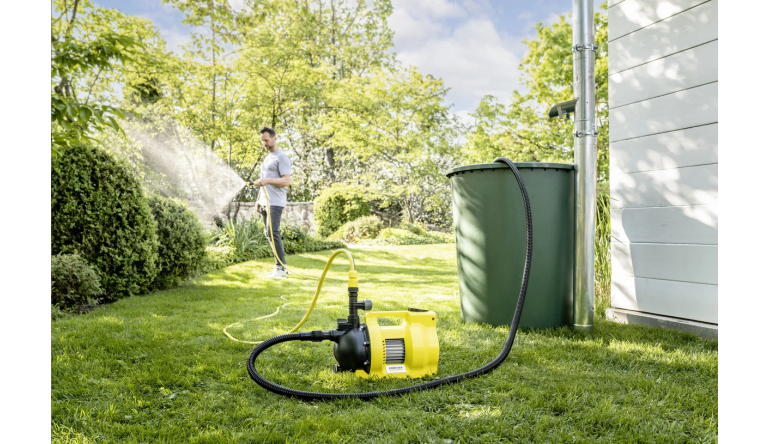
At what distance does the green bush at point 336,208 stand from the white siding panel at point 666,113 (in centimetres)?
701

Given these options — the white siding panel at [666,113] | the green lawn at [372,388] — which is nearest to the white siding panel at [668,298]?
the green lawn at [372,388]

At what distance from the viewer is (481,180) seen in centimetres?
219

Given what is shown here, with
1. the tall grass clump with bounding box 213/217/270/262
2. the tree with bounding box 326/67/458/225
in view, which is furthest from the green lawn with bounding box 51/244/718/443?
the tree with bounding box 326/67/458/225

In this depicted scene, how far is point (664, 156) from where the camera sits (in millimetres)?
2201

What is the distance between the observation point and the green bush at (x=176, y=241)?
11.6 feet

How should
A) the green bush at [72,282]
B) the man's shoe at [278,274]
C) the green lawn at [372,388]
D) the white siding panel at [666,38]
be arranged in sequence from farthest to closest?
the man's shoe at [278,274] → the green bush at [72,282] → the white siding panel at [666,38] → the green lawn at [372,388]

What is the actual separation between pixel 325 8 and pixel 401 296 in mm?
8779

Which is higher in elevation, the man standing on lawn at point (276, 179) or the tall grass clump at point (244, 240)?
the man standing on lawn at point (276, 179)

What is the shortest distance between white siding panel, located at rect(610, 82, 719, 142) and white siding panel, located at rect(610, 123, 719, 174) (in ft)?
0.10

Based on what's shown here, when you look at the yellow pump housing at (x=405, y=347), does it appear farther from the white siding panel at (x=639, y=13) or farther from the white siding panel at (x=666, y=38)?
the white siding panel at (x=639, y=13)

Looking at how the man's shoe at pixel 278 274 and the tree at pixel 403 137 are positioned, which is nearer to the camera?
the man's shoe at pixel 278 274

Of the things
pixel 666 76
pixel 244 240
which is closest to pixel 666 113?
pixel 666 76

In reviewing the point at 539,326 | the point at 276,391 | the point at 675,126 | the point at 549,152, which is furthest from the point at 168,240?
the point at 549,152
